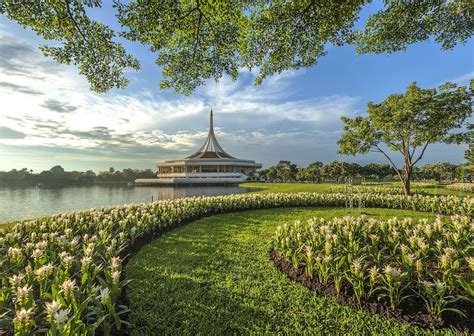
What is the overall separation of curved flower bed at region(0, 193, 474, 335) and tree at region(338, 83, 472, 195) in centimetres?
573

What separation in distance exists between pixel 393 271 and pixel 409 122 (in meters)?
15.6

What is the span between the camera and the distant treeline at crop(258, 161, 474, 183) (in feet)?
158

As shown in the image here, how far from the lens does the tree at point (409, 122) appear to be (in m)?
13.7

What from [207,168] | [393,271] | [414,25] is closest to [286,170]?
[207,168]

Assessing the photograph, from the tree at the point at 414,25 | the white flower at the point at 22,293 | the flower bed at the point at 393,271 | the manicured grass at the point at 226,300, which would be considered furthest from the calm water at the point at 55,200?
the tree at the point at 414,25

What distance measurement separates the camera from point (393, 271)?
314cm

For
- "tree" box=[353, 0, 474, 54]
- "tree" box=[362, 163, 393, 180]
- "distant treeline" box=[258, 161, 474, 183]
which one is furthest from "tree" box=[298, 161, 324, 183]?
"tree" box=[353, 0, 474, 54]

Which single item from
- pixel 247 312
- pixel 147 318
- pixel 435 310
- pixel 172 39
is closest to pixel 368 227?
pixel 435 310

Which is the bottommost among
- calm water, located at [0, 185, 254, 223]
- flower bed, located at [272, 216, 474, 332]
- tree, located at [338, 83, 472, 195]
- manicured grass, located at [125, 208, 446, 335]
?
calm water, located at [0, 185, 254, 223]

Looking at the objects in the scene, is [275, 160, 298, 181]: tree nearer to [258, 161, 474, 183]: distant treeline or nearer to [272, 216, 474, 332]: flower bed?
[258, 161, 474, 183]: distant treeline

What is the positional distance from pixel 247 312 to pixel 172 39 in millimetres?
6812

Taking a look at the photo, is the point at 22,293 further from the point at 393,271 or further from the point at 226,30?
the point at 226,30

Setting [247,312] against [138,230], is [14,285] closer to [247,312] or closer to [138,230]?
[247,312]

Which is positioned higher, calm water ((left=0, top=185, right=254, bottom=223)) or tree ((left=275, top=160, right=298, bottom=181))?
tree ((left=275, top=160, right=298, bottom=181))
